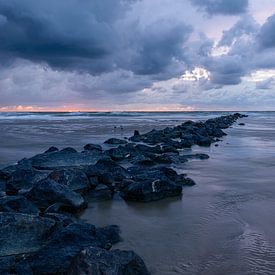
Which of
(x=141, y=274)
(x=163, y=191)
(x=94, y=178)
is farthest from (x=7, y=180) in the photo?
(x=141, y=274)

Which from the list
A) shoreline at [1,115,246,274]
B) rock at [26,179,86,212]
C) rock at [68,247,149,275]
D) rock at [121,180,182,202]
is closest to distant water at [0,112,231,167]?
shoreline at [1,115,246,274]

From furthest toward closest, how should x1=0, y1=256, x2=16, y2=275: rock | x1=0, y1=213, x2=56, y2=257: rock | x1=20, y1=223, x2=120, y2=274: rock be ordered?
x1=0, y1=213, x2=56, y2=257: rock, x1=20, y1=223, x2=120, y2=274: rock, x1=0, y1=256, x2=16, y2=275: rock

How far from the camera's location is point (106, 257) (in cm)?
396

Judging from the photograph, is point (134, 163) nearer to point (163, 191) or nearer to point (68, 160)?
point (68, 160)

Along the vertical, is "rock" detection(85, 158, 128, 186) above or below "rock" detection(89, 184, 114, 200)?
above

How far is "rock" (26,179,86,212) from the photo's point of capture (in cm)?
694

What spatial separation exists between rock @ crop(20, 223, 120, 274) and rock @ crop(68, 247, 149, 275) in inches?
15.1

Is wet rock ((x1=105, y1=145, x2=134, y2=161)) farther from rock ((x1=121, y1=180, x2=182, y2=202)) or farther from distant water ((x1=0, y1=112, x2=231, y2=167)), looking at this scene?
rock ((x1=121, y1=180, x2=182, y2=202))

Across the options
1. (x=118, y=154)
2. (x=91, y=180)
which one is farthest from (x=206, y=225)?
(x=118, y=154)

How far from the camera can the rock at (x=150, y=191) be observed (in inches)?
302

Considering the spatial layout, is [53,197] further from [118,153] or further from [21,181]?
[118,153]

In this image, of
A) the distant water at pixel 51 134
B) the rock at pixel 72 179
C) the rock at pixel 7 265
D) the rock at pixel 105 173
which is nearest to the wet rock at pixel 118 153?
the rock at pixel 105 173

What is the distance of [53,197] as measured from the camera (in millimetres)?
6977

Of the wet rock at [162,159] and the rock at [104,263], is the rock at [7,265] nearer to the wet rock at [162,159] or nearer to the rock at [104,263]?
the rock at [104,263]
